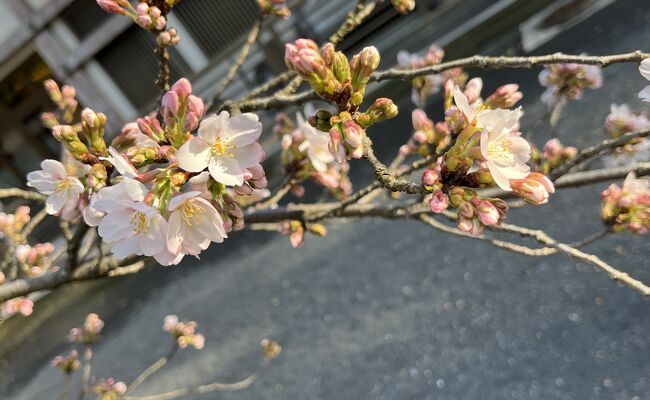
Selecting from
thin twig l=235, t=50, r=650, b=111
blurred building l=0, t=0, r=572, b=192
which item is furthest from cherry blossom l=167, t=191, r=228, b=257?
blurred building l=0, t=0, r=572, b=192

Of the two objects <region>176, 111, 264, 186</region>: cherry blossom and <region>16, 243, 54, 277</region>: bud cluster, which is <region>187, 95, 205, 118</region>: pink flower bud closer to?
<region>176, 111, 264, 186</region>: cherry blossom

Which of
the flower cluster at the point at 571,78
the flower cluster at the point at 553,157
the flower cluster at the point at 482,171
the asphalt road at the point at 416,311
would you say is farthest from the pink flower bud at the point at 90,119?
the asphalt road at the point at 416,311

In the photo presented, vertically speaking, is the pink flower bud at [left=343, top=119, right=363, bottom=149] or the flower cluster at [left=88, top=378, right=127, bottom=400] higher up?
the pink flower bud at [left=343, top=119, right=363, bottom=149]

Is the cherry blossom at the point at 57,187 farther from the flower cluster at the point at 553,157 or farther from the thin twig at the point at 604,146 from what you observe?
the flower cluster at the point at 553,157

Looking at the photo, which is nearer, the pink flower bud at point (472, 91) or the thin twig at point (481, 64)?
the thin twig at point (481, 64)

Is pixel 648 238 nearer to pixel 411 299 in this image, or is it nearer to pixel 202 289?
pixel 411 299
